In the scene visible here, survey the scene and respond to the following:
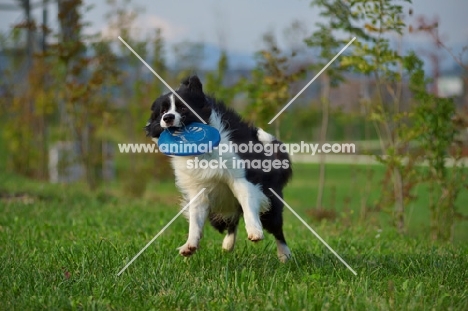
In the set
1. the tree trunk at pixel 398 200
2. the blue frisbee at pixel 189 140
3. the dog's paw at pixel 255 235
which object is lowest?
the tree trunk at pixel 398 200

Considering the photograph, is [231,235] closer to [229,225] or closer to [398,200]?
[229,225]

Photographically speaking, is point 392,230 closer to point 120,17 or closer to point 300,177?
point 120,17

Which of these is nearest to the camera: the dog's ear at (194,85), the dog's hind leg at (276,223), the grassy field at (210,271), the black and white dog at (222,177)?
the grassy field at (210,271)

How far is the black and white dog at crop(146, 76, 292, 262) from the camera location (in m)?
5.48

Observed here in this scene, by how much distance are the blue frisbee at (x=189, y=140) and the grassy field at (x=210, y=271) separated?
83cm

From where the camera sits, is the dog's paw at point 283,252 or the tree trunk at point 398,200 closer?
the dog's paw at point 283,252

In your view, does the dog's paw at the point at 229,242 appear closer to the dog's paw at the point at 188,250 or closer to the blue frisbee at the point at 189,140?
the dog's paw at the point at 188,250

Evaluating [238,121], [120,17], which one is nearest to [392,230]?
[238,121]

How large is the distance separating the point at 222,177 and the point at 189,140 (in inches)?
16.3

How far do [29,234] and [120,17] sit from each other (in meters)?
9.58

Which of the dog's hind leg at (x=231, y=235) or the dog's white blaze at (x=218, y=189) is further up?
the dog's white blaze at (x=218, y=189)

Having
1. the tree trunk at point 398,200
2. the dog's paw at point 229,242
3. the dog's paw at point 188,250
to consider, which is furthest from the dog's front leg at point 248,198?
the tree trunk at point 398,200

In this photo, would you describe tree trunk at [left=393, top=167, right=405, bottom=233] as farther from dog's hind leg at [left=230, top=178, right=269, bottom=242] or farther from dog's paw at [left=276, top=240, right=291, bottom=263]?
dog's hind leg at [left=230, top=178, right=269, bottom=242]

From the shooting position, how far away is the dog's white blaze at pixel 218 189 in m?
5.52
